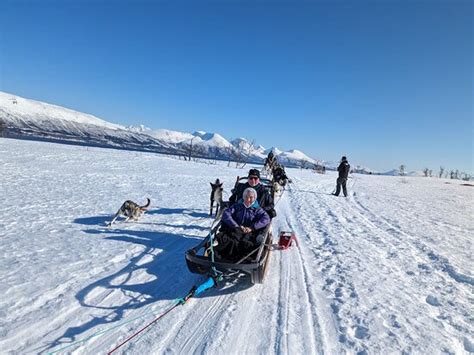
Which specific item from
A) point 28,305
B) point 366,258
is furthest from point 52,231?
point 366,258

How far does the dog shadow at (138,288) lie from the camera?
3465mm

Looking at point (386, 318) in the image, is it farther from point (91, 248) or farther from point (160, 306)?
point (91, 248)

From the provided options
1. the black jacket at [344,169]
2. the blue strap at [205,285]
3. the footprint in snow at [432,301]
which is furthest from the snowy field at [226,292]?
the black jacket at [344,169]

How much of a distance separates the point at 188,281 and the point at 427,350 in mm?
3062

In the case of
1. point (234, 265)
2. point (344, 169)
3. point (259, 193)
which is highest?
point (344, 169)

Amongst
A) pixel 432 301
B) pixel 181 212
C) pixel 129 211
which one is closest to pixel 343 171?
pixel 181 212

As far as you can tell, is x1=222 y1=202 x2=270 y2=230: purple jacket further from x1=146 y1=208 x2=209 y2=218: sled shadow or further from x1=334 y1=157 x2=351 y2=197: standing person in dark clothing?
x1=334 y1=157 x2=351 y2=197: standing person in dark clothing

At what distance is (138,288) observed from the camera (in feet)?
14.1

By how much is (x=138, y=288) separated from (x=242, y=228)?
1.75 m

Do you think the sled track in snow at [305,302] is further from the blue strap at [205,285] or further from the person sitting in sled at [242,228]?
the blue strap at [205,285]

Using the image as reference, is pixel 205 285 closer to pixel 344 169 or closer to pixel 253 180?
pixel 253 180

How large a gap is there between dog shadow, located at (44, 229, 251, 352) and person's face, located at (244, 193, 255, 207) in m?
1.39

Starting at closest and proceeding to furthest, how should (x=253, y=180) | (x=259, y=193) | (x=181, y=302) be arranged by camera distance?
(x=181, y=302) → (x=259, y=193) → (x=253, y=180)

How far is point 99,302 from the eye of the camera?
3.87 meters
